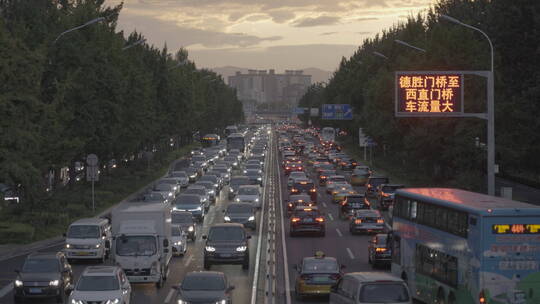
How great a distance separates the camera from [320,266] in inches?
1073

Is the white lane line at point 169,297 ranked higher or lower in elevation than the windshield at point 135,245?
lower

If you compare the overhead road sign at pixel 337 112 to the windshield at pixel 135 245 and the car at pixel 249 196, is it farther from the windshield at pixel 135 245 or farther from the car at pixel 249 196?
the windshield at pixel 135 245

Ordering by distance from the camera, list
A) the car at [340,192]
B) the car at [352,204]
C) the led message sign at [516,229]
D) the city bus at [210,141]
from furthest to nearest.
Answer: the city bus at [210,141] < the car at [340,192] < the car at [352,204] < the led message sign at [516,229]

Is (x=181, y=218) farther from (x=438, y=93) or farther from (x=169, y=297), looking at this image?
(x=169, y=297)

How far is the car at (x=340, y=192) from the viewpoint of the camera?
6331cm

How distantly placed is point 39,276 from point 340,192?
129 ft

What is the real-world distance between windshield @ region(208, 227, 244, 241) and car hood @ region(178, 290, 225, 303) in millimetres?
10510

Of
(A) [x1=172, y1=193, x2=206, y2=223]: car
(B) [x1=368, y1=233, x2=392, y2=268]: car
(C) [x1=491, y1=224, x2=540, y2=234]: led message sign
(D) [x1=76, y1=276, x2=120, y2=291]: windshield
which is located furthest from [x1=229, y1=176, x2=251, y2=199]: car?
(C) [x1=491, y1=224, x2=540, y2=234]: led message sign

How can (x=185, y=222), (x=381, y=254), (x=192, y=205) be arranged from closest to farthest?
(x=381, y=254)
(x=185, y=222)
(x=192, y=205)

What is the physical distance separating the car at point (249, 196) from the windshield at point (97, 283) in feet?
105

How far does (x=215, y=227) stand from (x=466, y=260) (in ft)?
49.2

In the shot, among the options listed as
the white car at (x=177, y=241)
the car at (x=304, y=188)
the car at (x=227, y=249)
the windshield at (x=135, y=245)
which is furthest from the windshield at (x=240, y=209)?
the windshield at (x=135, y=245)

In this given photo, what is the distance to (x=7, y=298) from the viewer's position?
28859 millimetres

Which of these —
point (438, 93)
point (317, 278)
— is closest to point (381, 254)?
point (438, 93)
